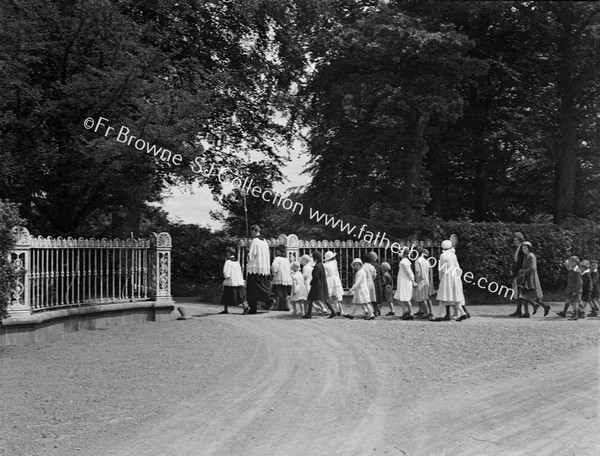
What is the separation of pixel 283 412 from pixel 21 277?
7.53m

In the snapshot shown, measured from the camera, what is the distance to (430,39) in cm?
1919

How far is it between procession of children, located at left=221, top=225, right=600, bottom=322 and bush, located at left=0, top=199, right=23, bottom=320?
19.3 ft

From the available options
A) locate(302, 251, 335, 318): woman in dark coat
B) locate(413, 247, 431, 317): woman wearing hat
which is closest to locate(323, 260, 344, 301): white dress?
locate(302, 251, 335, 318): woman in dark coat

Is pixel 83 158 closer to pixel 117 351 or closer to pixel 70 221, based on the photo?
pixel 70 221

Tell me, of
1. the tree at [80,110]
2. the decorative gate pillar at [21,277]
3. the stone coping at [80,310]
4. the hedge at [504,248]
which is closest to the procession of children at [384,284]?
the stone coping at [80,310]

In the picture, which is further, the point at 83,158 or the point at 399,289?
the point at 83,158

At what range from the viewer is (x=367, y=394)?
922cm

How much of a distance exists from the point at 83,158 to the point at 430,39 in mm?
9939

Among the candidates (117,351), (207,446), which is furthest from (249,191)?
Answer: (207,446)

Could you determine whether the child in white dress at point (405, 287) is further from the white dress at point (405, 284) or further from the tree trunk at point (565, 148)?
the tree trunk at point (565, 148)

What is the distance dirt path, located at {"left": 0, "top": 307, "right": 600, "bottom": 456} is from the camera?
24.5ft

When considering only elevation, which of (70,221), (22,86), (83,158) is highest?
(22,86)

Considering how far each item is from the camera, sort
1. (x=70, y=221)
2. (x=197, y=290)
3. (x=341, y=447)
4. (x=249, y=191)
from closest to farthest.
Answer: (x=341, y=447) < (x=70, y=221) < (x=197, y=290) < (x=249, y=191)

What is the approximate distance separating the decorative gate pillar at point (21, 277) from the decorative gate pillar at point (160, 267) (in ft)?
12.3
